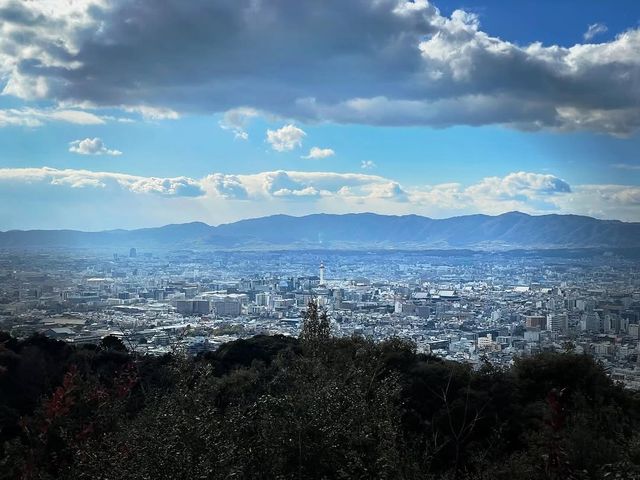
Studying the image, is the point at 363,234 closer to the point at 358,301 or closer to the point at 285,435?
the point at 358,301

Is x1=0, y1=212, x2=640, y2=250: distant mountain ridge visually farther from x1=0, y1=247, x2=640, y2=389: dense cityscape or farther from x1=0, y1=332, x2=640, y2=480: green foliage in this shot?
x1=0, y1=332, x2=640, y2=480: green foliage

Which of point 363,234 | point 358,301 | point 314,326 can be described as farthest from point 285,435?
point 363,234

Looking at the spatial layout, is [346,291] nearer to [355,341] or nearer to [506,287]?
[506,287]

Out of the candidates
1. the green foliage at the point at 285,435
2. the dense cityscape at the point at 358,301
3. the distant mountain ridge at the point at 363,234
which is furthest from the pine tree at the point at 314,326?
the distant mountain ridge at the point at 363,234

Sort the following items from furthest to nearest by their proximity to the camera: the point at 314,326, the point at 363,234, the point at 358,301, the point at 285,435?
1. the point at 363,234
2. the point at 358,301
3. the point at 314,326
4. the point at 285,435

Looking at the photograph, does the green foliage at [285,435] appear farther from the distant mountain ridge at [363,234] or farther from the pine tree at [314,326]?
the distant mountain ridge at [363,234]

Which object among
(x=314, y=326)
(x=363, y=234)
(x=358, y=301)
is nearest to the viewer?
(x=314, y=326)

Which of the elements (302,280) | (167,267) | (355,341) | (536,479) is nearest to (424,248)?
(302,280)
